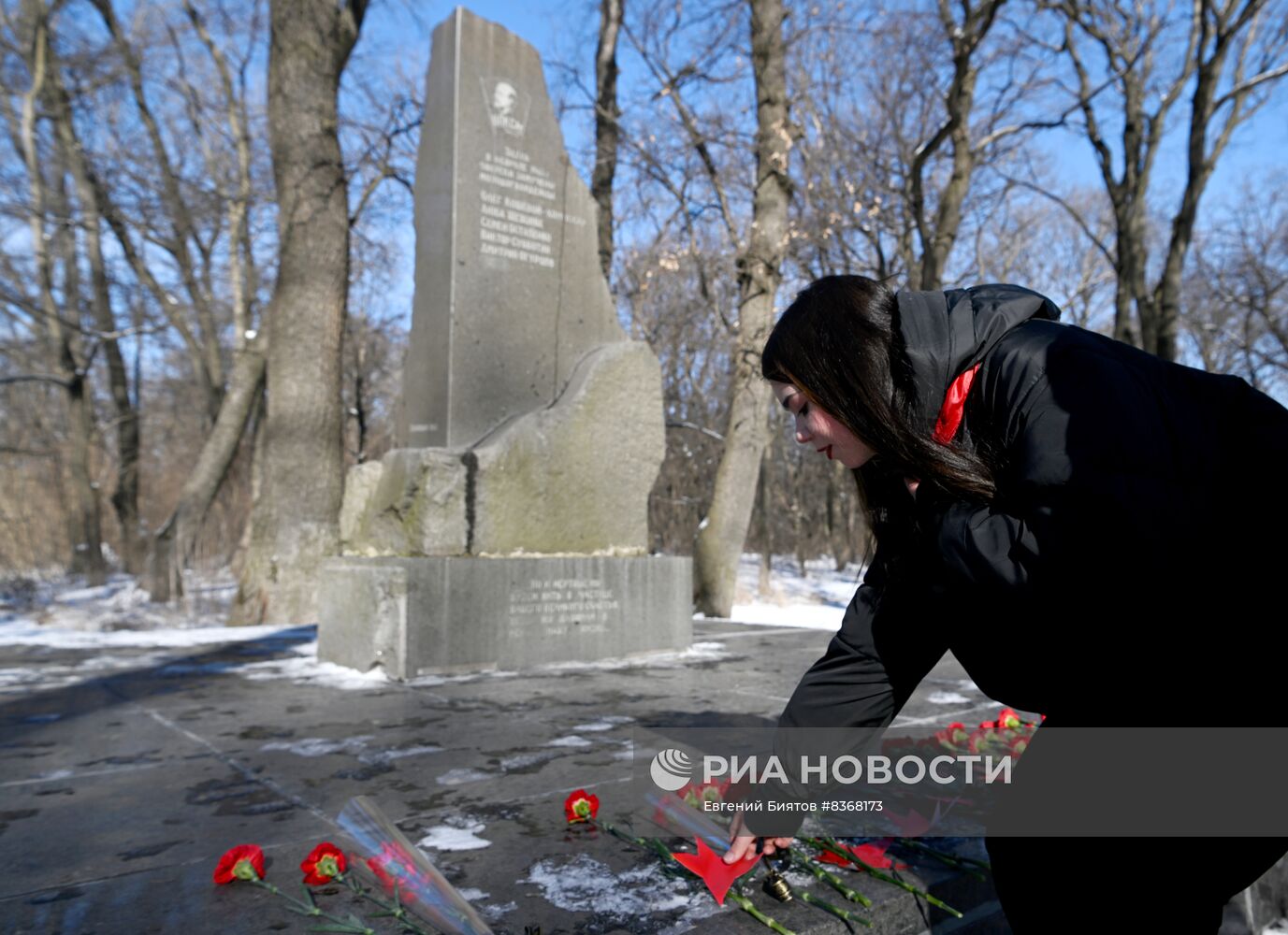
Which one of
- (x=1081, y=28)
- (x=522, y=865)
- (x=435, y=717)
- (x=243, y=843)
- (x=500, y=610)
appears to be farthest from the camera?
(x=1081, y=28)

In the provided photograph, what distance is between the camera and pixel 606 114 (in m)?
12.6

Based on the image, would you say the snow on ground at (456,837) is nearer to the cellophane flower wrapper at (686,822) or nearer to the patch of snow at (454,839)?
the patch of snow at (454,839)

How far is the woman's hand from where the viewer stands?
5.80ft

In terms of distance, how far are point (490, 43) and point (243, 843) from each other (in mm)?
5347

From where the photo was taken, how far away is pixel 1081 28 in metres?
15.5

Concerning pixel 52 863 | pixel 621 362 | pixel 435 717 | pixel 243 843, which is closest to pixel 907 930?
pixel 243 843

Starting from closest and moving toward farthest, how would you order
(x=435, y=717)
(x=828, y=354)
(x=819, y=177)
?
(x=828, y=354) < (x=435, y=717) < (x=819, y=177)

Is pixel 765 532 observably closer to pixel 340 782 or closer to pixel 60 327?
pixel 60 327

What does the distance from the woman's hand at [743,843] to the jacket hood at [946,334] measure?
831 millimetres

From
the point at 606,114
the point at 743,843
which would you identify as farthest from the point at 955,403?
the point at 606,114

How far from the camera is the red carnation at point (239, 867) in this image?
2.05 m

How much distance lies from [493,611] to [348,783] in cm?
228

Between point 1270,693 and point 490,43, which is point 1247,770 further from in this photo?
point 490,43

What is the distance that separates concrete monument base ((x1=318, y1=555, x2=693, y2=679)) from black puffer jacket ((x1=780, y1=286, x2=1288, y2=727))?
12.7 feet
